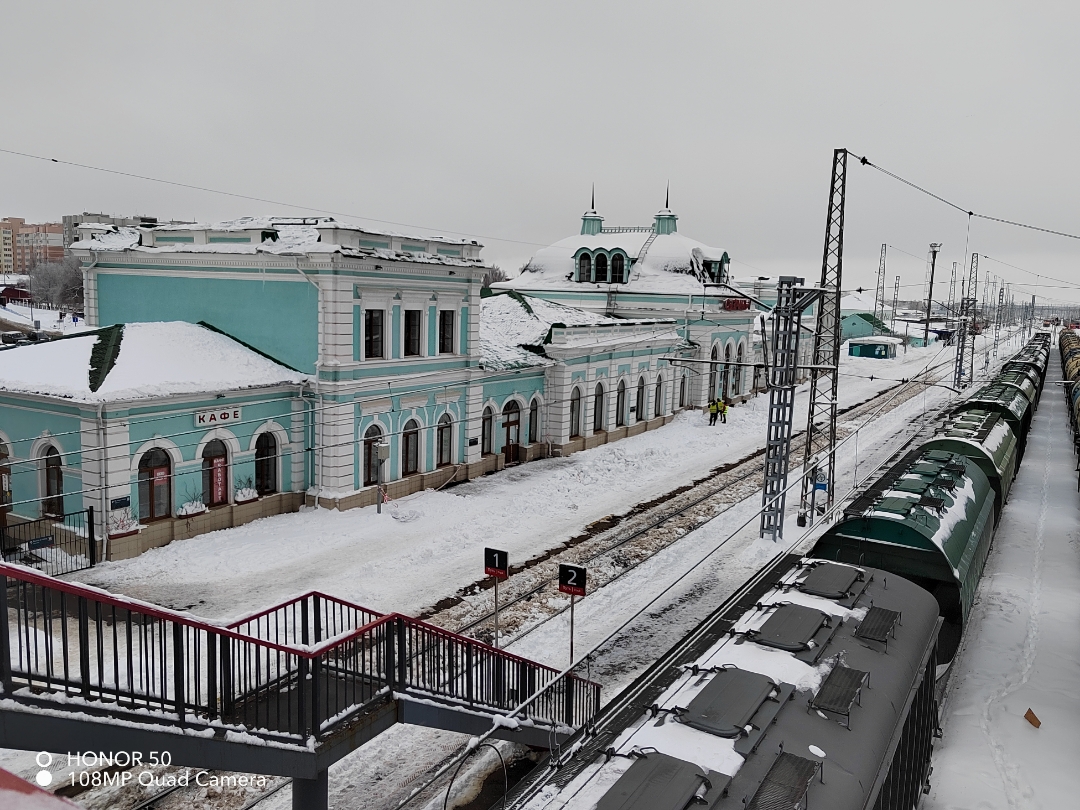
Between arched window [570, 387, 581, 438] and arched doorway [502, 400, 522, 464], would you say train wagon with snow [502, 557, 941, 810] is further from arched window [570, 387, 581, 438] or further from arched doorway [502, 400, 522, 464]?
arched window [570, 387, 581, 438]

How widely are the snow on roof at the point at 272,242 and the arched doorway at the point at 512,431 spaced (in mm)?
5798

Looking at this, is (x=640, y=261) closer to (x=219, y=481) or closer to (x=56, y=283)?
(x=219, y=481)

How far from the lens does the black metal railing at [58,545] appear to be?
18375 millimetres

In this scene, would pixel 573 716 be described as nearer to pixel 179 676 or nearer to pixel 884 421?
pixel 179 676

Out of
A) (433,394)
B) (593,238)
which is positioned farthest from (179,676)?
(593,238)

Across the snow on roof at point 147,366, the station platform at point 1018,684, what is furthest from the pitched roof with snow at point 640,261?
the snow on roof at point 147,366

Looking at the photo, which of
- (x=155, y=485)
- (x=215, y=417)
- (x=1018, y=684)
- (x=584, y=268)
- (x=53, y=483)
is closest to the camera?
(x=1018, y=684)

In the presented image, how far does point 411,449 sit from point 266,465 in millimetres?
4706

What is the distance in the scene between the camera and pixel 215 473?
21.2 m

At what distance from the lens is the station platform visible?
11023mm

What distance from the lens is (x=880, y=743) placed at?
739 cm

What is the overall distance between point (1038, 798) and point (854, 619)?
399cm

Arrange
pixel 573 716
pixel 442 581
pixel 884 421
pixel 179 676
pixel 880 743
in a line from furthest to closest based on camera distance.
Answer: pixel 884 421 → pixel 442 581 → pixel 573 716 → pixel 880 743 → pixel 179 676

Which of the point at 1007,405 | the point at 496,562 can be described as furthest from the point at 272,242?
the point at 1007,405
